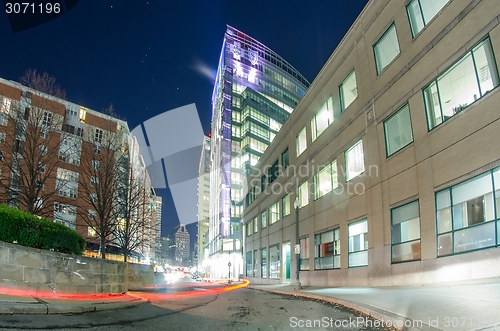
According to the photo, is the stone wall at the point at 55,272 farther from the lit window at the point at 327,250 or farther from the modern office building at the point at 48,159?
the lit window at the point at 327,250

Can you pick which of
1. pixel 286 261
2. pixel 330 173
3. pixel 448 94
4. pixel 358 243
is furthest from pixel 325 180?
pixel 448 94

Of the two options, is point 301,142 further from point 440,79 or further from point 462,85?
point 462,85

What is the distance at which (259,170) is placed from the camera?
141 feet

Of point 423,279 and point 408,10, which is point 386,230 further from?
point 408,10

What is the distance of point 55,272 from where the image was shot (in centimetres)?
959

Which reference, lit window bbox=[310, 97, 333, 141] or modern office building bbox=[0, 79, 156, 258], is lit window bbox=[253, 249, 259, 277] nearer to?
modern office building bbox=[0, 79, 156, 258]

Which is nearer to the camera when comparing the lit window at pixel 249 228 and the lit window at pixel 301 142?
the lit window at pixel 301 142

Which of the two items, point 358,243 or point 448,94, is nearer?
point 448,94

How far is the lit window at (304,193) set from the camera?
86.8 ft

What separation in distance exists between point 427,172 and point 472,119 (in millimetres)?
2686

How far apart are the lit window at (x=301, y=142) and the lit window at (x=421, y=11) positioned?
1358 cm

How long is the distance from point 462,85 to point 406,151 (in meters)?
3.50

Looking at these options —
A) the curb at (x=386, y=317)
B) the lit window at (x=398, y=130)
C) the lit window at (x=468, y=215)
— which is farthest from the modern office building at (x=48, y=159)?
the lit window at (x=468, y=215)

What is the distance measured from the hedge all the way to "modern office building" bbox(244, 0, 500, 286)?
12.4 m
